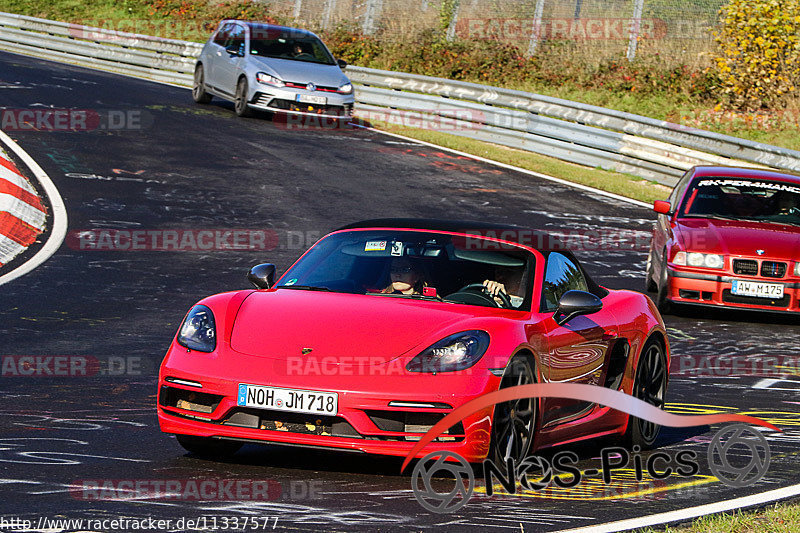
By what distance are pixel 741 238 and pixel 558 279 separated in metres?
6.61

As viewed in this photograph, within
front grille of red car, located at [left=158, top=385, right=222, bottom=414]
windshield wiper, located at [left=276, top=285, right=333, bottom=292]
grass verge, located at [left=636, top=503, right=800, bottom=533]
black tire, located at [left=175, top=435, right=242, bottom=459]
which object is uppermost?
windshield wiper, located at [left=276, top=285, right=333, bottom=292]

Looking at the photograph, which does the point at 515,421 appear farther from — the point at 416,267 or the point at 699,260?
the point at 699,260

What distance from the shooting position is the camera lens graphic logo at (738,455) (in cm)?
717

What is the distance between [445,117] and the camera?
87.1 feet

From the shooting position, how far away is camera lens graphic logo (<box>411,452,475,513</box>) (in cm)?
614

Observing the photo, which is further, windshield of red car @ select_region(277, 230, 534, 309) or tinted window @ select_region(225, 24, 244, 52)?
tinted window @ select_region(225, 24, 244, 52)

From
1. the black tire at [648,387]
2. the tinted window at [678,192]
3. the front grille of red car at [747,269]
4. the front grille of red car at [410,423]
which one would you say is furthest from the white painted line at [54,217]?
the front grille of red car at [747,269]

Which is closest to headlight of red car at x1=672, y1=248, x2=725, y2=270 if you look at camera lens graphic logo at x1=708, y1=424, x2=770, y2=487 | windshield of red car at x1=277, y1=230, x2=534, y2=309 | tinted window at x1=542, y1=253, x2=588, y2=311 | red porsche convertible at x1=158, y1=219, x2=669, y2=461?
camera lens graphic logo at x1=708, y1=424, x2=770, y2=487

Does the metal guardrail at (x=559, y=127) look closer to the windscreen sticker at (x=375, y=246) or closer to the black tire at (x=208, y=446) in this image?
the windscreen sticker at (x=375, y=246)

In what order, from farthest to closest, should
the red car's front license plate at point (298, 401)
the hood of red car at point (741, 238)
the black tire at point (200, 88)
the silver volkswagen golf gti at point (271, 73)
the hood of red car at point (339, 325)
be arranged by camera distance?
1. the black tire at point (200, 88)
2. the silver volkswagen golf gti at point (271, 73)
3. the hood of red car at point (741, 238)
4. the hood of red car at point (339, 325)
5. the red car's front license plate at point (298, 401)

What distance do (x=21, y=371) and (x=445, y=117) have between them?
18.4m

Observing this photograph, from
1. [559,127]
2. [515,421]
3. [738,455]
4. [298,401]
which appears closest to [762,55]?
[559,127]

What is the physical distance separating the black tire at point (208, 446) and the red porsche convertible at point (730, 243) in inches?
315

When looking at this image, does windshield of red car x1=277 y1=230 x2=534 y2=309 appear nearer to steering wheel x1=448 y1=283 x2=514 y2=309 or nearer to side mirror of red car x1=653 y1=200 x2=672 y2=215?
steering wheel x1=448 y1=283 x2=514 y2=309
